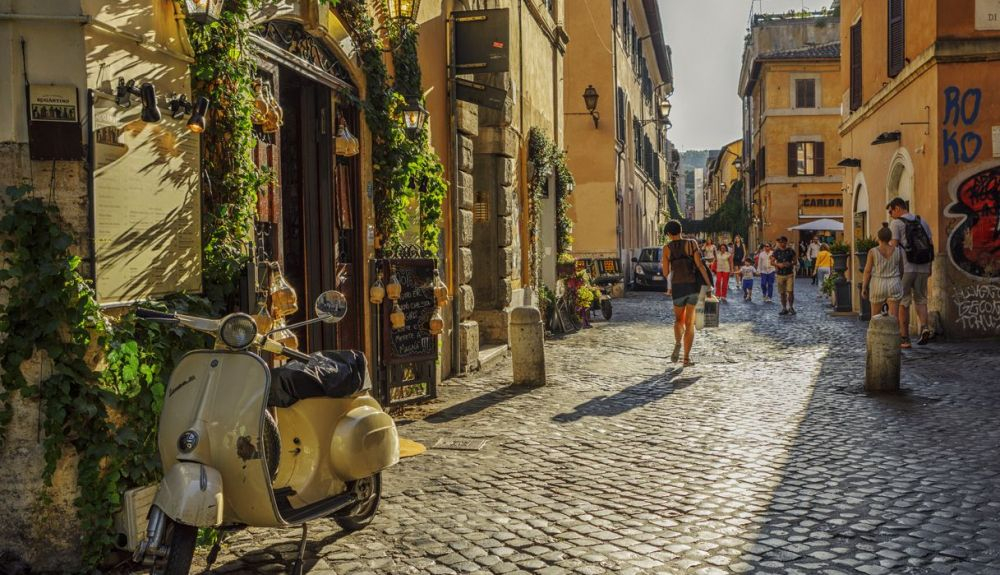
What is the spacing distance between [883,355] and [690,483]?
3.95 m

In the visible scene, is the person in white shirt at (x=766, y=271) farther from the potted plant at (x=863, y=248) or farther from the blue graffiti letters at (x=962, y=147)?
the blue graffiti letters at (x=962, y=147)

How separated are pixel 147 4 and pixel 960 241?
1138 centimetres

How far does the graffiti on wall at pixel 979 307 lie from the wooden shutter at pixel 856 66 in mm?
6914

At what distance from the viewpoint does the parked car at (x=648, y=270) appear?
27.3 m

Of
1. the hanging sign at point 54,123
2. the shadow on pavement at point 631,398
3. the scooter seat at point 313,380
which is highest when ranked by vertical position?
the hanging sign at point 54,123

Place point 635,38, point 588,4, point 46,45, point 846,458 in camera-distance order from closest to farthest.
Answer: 1. point 46,45
2. point 846,458
3. point 588,4
4. point 635,38

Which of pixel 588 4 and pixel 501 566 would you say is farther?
pixel 588 4

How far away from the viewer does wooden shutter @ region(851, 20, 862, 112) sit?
725 inches

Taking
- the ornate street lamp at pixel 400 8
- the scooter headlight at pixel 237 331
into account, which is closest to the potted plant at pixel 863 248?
the ornate street lamp at pixel 400 8

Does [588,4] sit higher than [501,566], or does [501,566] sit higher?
[588,4]

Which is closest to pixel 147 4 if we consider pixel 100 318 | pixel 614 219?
pixel 100 318

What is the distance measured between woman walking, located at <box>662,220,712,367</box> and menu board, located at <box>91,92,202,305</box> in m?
6.57

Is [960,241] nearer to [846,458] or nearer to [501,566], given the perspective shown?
[846,458]

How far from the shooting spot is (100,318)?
410 cm
